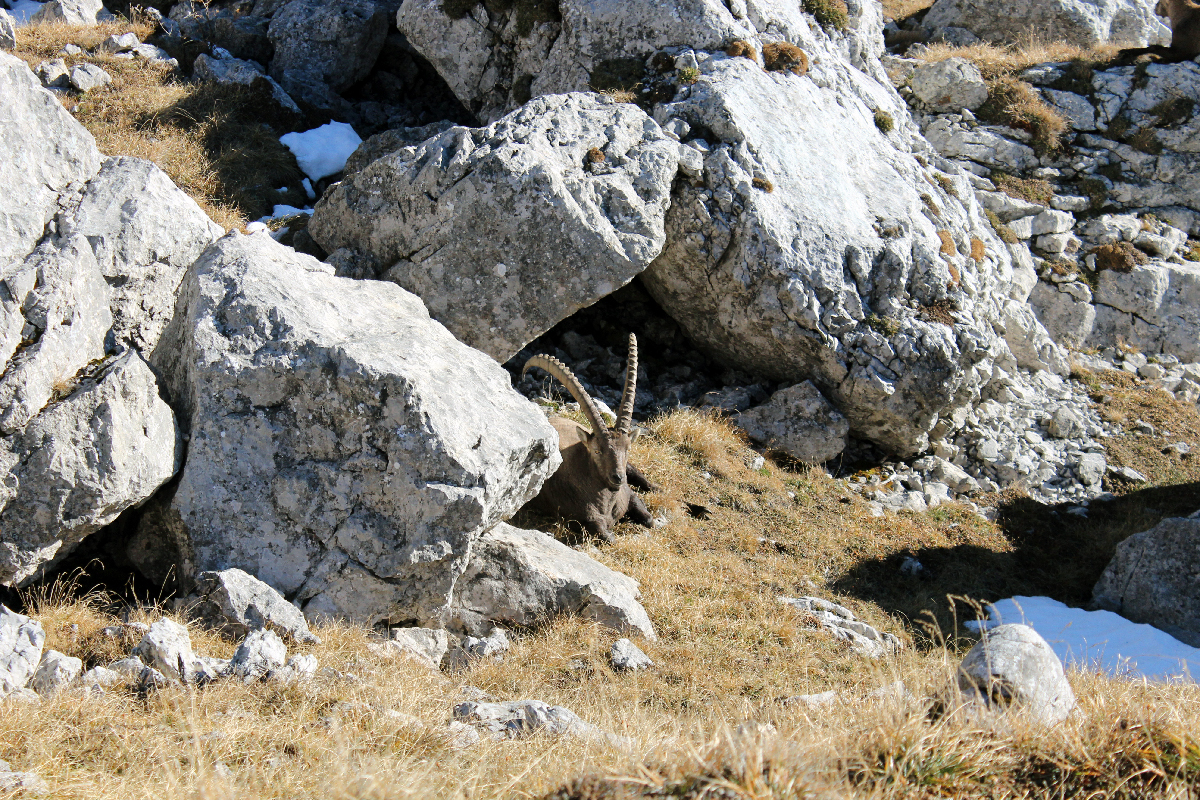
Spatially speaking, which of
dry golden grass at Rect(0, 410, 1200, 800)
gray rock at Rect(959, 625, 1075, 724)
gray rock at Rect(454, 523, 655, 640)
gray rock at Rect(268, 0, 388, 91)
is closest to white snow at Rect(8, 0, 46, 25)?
gray rock at Rect(268, 0, 388, 91)

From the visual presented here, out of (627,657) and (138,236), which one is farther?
(138,236)

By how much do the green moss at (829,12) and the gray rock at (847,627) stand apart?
13.3m

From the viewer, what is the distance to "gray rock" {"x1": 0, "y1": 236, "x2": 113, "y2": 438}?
21.7ft

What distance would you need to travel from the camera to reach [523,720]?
5.93 metres

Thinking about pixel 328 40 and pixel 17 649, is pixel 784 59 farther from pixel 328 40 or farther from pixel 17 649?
pixel 17 649

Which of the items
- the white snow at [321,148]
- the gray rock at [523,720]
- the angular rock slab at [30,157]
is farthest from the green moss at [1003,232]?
the angular rock slab at [30,157]

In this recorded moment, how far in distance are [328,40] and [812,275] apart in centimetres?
1263

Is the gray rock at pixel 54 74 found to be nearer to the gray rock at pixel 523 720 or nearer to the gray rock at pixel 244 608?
Answer: the gray rock at pixel 244 608

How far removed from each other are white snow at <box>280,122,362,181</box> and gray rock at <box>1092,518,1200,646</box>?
14721mm

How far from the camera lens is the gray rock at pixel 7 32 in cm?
1703

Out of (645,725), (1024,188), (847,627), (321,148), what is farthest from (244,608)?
(1024,188)

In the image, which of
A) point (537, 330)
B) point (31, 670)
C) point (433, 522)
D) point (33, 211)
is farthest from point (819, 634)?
point (33, 211)

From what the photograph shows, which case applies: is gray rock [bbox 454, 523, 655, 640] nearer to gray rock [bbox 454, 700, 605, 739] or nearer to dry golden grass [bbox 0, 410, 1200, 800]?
dry golden grass [bbox 0, 410, 1200, 800]

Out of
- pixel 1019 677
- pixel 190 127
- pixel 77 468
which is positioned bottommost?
pixel 1019 677
